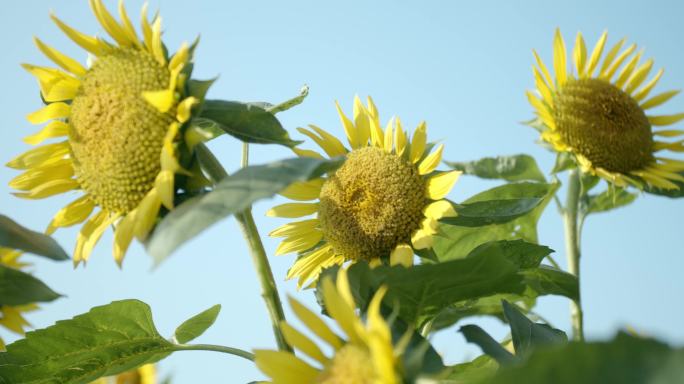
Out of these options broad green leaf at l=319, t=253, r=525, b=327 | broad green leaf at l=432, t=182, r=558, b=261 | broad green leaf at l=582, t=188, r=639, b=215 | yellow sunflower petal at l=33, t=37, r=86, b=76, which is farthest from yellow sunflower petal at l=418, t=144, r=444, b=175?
broad green leaf at l=582, t=188, r=639, b=215

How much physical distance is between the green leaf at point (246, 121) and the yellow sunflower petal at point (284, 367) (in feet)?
1.38

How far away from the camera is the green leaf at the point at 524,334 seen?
165 centimetres

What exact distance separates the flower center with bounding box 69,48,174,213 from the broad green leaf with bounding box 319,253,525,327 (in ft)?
1.29

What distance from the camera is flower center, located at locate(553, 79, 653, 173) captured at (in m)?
2.85

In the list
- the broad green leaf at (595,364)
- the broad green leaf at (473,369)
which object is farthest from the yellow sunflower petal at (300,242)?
the broad green leaf at (595,364)

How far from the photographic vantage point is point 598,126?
2.86m

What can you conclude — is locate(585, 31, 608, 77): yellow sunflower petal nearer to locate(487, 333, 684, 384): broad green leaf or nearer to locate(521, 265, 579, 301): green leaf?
locate(521, 265, 579, 301): green leaf

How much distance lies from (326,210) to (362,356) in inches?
32.3

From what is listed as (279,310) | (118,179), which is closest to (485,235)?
(279,310)

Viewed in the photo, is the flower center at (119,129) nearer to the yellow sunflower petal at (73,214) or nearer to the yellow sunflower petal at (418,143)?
the yellow sunflower petal at (73,214)

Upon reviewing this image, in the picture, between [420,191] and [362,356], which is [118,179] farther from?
[420,191]

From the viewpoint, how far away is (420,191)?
2.05 metres

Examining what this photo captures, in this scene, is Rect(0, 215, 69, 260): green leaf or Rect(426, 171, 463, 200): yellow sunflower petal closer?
Rect(0, 215, 69, 260): green leaf

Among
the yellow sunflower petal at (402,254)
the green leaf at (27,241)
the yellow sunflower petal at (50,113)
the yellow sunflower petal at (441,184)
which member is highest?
the yellow sunflower petal at (50,113)
